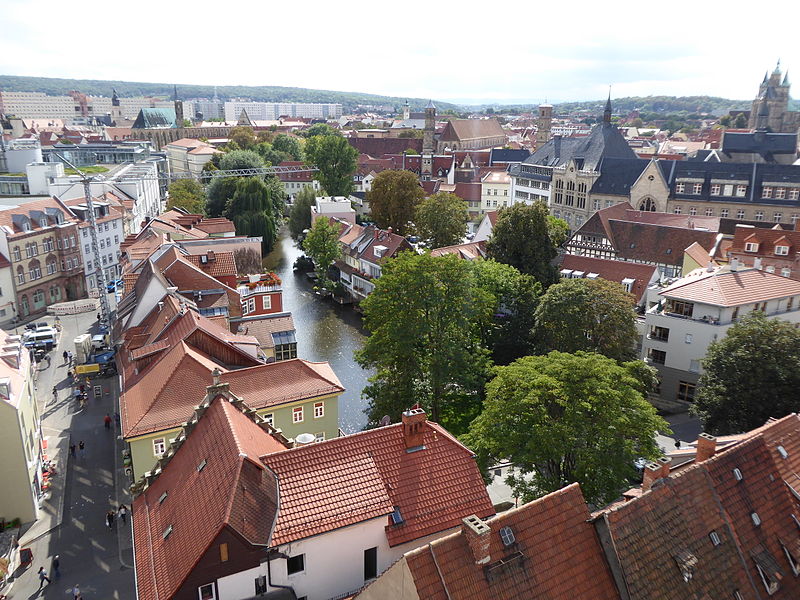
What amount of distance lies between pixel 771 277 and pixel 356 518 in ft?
125

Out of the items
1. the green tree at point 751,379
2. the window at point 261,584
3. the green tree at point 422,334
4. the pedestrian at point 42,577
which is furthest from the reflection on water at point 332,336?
the window at point 261,584

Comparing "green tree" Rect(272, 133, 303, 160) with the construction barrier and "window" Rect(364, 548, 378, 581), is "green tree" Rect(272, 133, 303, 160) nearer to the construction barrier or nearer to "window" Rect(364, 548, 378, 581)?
the construction barrier

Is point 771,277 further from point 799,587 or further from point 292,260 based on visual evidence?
point 292,260

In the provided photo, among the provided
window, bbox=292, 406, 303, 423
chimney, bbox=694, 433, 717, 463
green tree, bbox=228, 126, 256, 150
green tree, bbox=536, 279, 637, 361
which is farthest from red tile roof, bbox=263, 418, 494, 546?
green tree, bbox=228, 126, 256, 150

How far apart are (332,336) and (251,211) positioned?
35480 mm

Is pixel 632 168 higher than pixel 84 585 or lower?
higher

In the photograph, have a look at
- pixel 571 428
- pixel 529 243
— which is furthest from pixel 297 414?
pixel 529 243

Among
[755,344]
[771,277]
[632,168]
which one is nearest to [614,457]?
[755,344]

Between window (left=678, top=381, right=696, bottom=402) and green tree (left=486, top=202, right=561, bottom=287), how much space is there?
15.8 meters

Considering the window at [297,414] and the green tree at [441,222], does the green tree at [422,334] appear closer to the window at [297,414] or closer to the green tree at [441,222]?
the window at [297,414]

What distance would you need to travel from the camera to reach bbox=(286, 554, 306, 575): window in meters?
18.8

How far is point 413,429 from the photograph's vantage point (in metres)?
21.3

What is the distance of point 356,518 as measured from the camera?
19.1 metres

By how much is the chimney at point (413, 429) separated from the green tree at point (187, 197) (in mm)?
77369
